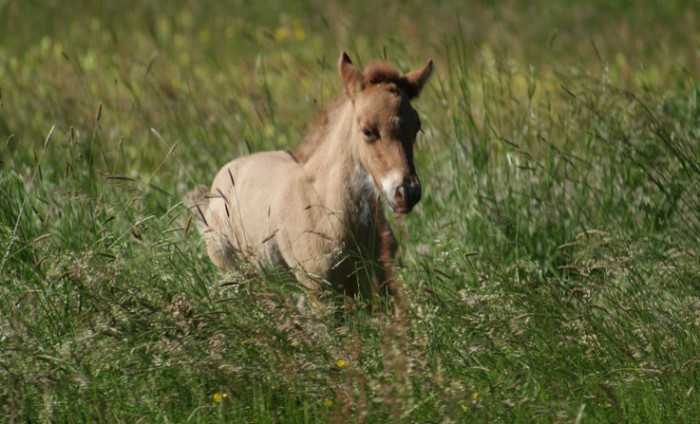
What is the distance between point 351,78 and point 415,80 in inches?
11.5

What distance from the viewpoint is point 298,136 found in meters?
7.49

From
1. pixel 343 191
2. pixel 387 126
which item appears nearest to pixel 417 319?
pixel 387 126

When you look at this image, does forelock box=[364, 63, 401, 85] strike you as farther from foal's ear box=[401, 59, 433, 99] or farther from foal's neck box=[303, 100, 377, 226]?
foal's neck box=[303, 100, 377, 226]

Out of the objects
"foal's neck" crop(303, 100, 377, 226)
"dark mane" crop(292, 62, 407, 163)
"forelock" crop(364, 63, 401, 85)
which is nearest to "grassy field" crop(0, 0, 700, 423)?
"foal's neck" crop(303, 100, 377, 226)

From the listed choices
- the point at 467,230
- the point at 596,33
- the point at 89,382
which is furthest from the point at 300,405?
the point at 596,33

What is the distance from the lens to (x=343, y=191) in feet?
17.8

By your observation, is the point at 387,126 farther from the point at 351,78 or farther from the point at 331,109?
the point at 331,109

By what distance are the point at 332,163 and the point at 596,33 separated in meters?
8.45

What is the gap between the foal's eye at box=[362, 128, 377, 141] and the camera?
514 cm

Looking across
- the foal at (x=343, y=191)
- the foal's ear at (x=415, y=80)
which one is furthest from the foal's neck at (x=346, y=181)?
the foal's ear at (x=415, y=80)

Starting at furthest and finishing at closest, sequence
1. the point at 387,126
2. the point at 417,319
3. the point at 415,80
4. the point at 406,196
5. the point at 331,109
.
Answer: the point at 331,109 → the point at 415,80 → the point at 387,126 → the point at 406,196 → the point at 417,319

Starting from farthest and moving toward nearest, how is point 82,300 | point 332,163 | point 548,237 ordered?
point 548,237
point 332,163
point 82,300

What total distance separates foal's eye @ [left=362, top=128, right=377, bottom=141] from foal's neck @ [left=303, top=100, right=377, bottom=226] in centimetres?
16

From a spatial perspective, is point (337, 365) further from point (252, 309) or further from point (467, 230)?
point (467, 230)
